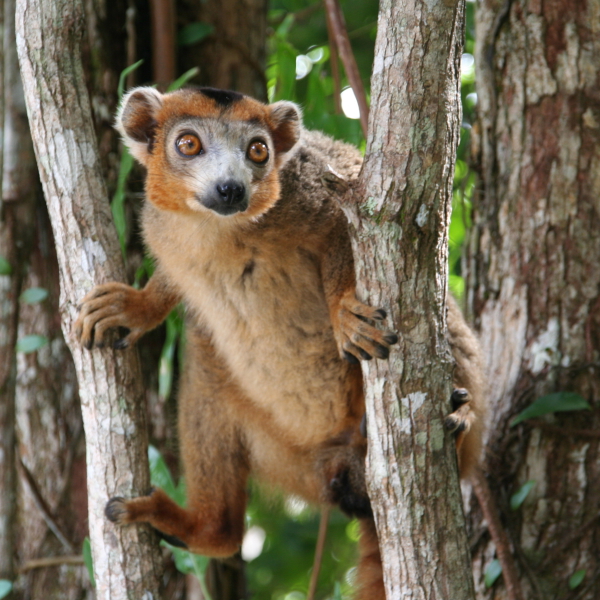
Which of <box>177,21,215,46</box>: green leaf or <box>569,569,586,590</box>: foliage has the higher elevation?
<box>177,21,215,46</box>: green leaf

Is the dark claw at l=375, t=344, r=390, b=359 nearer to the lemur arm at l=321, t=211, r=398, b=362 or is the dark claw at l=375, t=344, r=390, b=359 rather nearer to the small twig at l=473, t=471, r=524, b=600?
the lemur arm at l=321, t=211, r=398, b=362

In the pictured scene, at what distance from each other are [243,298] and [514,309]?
166 cm

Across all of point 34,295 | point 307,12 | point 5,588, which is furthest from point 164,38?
point 5,588

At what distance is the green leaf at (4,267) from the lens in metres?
4.11

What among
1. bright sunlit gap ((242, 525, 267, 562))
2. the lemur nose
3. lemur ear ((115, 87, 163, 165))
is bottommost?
bright sunlit gap ((242, 525, 267, 562))

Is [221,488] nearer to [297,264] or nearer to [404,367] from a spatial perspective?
[297,264]

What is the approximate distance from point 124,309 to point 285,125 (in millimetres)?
1323

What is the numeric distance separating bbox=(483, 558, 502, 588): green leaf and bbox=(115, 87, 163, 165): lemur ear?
9.43 ft

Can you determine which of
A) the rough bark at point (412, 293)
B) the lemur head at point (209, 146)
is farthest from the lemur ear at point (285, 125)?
the rough bark at point (412, 293)

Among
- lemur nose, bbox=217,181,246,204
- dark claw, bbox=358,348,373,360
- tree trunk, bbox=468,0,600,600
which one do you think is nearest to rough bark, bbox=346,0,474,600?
dark claw, bbox=358,348,373,360

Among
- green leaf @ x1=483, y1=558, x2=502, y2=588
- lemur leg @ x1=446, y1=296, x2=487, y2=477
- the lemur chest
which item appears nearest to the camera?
lemur leg @ x1=446, y1=296, x2=487, y2=477

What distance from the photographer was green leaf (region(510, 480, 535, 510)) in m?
4.05

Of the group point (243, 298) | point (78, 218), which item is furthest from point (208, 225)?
point (78, 218)

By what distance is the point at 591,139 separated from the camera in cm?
441
